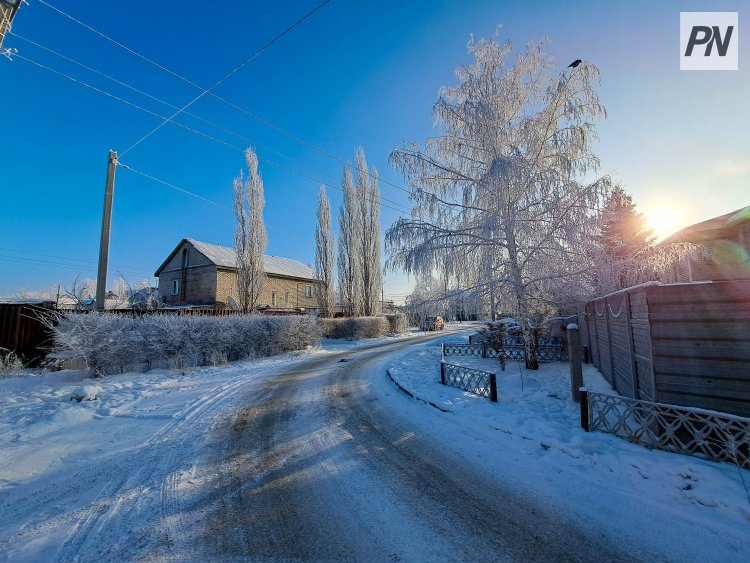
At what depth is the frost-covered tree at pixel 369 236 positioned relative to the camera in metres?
26.1

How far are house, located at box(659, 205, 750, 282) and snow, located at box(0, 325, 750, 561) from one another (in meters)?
7.18

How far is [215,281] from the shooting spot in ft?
85.8

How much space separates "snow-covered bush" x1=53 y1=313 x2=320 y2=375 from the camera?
8844 millimetres

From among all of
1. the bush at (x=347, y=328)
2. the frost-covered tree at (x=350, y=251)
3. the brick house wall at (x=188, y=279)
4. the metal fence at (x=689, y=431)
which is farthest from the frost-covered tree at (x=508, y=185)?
the brick house wall at (x=188, y=279)

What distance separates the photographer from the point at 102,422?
5.61 m

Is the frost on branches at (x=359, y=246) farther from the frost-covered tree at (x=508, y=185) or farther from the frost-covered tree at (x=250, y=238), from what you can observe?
the frost-covered tree at (x=508, y=185)


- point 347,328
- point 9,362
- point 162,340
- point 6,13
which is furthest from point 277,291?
point 6,13

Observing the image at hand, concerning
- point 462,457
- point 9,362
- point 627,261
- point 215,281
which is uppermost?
point 215,281

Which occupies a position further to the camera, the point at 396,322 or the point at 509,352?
the point at 396,322

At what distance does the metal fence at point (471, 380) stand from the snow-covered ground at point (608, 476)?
1.54ft

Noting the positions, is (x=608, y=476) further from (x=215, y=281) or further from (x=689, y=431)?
(x=215, y=281)

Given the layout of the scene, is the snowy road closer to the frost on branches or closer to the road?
the road

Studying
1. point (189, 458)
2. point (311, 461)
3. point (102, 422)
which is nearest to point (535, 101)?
point (311, 461)

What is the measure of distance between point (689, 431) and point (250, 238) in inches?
879
